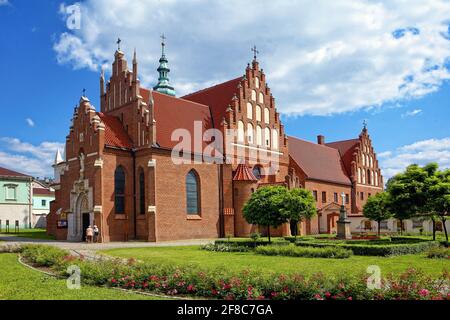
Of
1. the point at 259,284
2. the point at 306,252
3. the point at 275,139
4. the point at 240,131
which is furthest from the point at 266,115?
the point at 259,284

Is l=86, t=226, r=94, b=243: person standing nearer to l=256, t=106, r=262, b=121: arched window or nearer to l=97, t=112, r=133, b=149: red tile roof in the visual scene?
l=97, t=112, r=133, b=149: red tile roof

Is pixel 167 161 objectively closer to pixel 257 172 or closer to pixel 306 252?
pixel 257 172

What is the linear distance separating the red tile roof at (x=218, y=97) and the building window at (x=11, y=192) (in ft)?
108

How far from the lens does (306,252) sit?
2459 centimetres

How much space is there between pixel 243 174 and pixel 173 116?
903 cm

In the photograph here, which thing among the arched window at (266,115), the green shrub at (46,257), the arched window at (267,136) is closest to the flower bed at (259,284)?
the green shrub at (46,257)

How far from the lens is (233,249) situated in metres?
28.6

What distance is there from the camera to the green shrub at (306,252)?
933 inches

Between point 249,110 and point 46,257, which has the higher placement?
point 249,110

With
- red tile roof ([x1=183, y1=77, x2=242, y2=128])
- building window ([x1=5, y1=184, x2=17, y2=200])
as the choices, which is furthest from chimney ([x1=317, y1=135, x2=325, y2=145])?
building window ([x1=5, y1=184, x2=17, y2=200])

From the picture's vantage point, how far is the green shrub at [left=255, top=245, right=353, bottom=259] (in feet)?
77.7

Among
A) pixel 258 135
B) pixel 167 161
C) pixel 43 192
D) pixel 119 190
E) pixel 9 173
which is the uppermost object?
pixel 258 135
